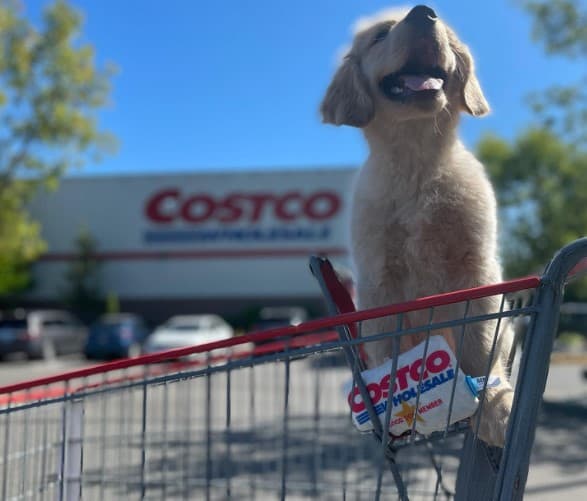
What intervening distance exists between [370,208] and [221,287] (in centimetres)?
2453

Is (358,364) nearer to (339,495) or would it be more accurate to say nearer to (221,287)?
(339,495)

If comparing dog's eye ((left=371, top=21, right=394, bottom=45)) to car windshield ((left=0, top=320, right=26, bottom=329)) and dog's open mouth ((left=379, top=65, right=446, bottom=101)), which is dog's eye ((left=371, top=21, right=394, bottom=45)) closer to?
dog's open mouth ((left=379, top=65, right=446, bottom=101))

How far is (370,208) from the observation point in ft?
7.43

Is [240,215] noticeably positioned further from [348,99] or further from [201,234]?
[348,99]

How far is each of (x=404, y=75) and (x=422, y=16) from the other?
206mm

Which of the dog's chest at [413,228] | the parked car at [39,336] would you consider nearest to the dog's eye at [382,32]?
the dog's chest at [413,228]

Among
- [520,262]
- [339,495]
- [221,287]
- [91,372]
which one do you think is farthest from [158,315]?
[91,372]

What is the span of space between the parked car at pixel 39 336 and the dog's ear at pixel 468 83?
18291 mm

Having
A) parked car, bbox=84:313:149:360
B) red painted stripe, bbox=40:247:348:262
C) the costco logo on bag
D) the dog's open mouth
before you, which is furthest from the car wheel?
the dog's open mouth

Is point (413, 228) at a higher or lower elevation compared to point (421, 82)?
lower

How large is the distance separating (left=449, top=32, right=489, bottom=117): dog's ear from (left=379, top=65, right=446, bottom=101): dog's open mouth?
126 millimetres

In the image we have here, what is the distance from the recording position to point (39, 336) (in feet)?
61.4

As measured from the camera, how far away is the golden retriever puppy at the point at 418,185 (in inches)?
83.9

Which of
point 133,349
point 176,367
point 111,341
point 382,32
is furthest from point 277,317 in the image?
point 382,32
